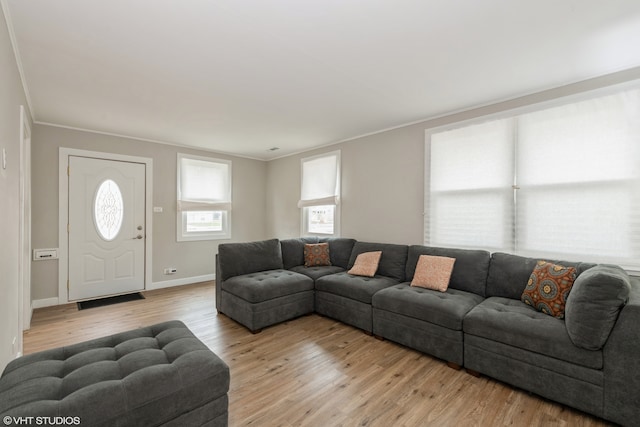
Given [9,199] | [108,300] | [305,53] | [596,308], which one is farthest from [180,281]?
[596,308]

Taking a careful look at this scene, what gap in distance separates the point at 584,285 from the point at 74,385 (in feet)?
9.46

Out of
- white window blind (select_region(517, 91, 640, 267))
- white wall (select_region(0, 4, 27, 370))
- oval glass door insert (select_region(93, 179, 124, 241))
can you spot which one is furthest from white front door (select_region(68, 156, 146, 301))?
white window blind (select_region(517, 91, 640, 267))

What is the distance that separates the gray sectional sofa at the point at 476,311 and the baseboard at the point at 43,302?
235 centimetres

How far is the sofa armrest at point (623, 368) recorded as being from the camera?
64.1 inches

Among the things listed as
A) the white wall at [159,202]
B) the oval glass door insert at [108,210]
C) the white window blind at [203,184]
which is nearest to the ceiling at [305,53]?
the white wall at [159,202]

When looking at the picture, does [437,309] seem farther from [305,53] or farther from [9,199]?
[9,199]

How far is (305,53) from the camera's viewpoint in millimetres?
2152

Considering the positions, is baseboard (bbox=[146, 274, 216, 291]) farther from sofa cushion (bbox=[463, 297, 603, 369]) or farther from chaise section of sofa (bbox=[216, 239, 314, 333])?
sofa cushion (bbox=[463, 297, 603, 369])

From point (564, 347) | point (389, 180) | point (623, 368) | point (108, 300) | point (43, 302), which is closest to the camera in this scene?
point (623, 368)

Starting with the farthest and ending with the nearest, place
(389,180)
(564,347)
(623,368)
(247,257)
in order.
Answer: (389,180) < (247,257) < (564,347) < (623,368)

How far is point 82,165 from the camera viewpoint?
4031 millimetres

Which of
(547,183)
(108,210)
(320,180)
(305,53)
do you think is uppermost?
(305,53)

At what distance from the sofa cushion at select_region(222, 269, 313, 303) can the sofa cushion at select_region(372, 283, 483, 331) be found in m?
0.95

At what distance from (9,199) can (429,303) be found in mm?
3296
